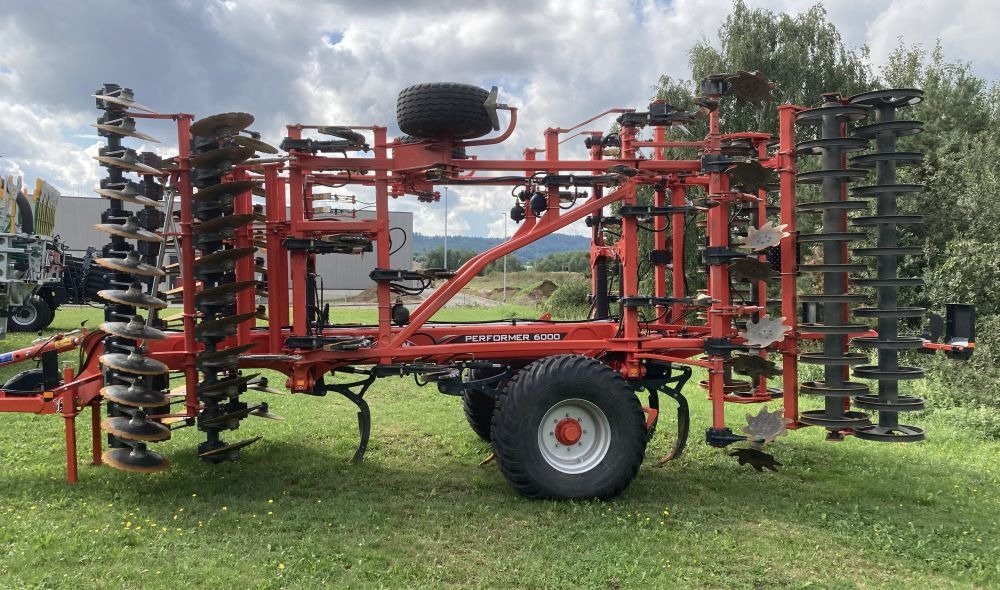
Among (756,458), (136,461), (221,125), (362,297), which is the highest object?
(221,125)

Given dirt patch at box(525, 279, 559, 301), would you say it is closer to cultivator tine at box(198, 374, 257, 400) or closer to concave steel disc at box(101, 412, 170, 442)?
cultivator tine at box(198, 374, 257, 400)

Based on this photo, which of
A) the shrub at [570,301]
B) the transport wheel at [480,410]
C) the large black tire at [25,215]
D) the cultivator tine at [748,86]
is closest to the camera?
the cultivator tine at [748,86]

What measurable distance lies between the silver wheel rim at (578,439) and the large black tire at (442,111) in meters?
2.25

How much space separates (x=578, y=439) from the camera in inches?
223

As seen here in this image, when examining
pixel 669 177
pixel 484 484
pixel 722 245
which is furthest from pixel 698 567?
pixel 669 177

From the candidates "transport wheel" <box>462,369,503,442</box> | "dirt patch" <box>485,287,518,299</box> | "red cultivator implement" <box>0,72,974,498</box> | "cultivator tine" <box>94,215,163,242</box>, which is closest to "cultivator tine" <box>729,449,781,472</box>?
"red cultivator implement" <box>0,72,974,498</box>

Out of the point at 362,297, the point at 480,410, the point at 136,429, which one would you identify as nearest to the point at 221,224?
the point at 136,429

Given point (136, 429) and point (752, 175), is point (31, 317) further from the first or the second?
point (752, 175)

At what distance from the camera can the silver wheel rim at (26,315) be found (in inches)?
730

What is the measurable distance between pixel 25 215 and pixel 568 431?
657 inches

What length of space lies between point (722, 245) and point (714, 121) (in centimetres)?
101

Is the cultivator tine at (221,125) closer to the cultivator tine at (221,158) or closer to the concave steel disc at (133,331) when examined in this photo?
the cultivator tine at (221,158)

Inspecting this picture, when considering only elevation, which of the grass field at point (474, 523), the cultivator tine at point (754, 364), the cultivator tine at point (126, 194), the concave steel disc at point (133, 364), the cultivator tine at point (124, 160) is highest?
the cultivator tine at point (124, 160)

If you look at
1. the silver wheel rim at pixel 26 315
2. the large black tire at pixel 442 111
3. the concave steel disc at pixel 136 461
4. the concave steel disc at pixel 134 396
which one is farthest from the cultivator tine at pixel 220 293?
the silver wheel rim at pixel 26 315
